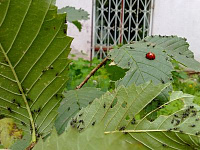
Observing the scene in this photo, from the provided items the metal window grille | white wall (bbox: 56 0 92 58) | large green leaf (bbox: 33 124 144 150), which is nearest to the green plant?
large green leaf (bbox: 33 124 144 150)

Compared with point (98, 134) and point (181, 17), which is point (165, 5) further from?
point (98, 134)

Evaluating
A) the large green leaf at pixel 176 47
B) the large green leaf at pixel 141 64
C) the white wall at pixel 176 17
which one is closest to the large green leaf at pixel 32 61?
the large green leaf at pixel 141 64

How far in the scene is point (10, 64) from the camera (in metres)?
0.40

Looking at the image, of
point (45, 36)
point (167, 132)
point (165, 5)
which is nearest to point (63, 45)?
→ point (45, 36)

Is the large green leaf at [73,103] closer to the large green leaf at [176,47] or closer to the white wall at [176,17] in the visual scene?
the large green leaf at [176,47]

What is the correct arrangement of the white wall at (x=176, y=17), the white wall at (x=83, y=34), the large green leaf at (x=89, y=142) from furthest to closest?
1. the white wall at (x=176, y=17)
2. the white wall at (x=83, y=34)
3. the large green leaf at (x=89, y=142)

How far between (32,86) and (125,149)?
0.79 feet

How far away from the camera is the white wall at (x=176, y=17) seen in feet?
15.7

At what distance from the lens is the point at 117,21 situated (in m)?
4.68

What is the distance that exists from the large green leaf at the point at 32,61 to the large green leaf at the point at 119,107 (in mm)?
56

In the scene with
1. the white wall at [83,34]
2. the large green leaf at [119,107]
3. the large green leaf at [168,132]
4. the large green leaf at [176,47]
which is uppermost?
the white wall at [83,34]

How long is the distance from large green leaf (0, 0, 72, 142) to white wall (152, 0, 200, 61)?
4.54 meters

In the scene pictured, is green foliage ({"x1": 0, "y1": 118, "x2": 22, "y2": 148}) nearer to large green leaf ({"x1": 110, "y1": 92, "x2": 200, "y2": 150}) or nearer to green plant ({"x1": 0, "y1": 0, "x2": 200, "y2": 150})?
green plant ({"x1": 0, "y1": 0, "x2": 200, "y2": 150})

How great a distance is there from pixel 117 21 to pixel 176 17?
992mm
